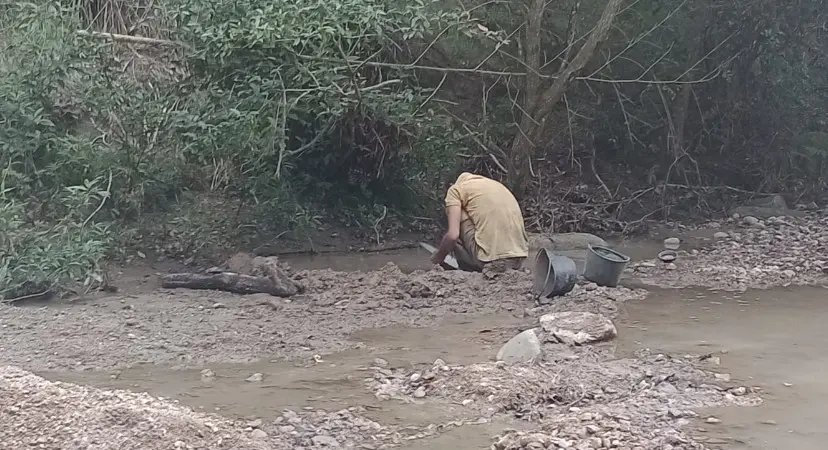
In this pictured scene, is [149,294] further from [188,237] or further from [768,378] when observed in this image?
[768,378]

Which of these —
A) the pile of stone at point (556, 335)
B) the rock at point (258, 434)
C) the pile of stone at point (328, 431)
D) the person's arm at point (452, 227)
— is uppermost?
the person's arm at point (452, 227)

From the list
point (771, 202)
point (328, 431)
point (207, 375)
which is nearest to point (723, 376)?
point (328, 431)

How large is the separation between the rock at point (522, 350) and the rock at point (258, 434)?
5.47ft

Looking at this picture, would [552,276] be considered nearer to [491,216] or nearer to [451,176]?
[491,216]

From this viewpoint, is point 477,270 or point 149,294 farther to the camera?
point 477,270

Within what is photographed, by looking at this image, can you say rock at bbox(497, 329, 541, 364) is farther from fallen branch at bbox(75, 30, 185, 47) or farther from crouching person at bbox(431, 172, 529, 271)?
fallen branch at bbox(75, 30, 185, 47)

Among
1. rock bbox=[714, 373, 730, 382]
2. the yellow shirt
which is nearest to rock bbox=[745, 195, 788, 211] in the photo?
the yellow shirt

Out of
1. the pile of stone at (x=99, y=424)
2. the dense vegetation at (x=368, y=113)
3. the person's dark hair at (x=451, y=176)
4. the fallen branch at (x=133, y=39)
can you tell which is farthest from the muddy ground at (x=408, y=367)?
the person's dark hair at (x=451, y=176)

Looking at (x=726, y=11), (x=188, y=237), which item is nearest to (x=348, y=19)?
(x=188, y=237)

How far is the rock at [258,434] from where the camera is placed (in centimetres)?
407

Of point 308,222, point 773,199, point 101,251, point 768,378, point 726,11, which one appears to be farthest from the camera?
point 773,199

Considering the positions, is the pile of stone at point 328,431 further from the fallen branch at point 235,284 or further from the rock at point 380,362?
the fallen branch at point 235,284

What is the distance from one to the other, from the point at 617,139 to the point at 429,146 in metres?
3.79

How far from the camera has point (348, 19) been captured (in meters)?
7.79
